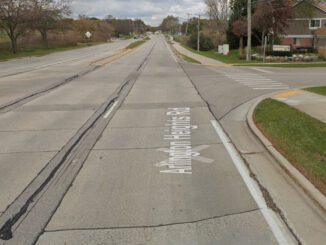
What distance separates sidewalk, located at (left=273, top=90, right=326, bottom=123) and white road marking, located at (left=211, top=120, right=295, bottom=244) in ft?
11.0

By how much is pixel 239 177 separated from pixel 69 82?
560 inches

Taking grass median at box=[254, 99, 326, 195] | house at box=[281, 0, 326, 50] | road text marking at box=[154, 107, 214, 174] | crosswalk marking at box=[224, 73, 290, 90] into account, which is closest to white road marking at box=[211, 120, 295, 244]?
road text marking at box=[154, 107, 214, 174]

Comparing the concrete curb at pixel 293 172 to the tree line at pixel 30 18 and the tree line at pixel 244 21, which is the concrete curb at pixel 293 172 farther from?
the tree line at pixel 30 18

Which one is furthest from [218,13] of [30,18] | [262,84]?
[262,84]

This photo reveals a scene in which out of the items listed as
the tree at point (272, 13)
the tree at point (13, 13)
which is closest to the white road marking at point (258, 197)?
the tree at point (272, 13)

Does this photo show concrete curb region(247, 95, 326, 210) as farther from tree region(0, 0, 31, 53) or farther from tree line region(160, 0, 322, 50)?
tree region(0, 0, 31, 53)

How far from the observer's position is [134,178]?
553cm

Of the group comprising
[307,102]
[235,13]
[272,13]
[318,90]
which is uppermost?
[235,13]

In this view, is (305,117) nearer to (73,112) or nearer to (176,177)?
(176,177)

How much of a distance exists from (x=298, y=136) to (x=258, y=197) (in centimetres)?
306

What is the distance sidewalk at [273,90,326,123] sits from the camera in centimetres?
938

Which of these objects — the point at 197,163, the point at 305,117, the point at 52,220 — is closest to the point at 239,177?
the point at 197,163

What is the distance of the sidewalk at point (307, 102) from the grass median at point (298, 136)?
0.38 m

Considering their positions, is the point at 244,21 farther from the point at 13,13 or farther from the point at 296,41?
the point at 13,13
